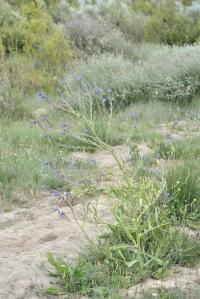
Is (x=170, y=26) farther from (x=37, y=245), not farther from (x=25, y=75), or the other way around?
(x=37, y=245)

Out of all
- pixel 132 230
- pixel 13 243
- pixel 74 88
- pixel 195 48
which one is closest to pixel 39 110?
pixel 74 88

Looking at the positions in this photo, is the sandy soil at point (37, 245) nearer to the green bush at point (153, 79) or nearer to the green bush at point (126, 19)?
the green bush at point (153, 79)

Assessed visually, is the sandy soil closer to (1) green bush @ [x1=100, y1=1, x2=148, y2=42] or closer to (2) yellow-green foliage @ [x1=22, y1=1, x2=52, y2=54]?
(2) yellow-green foliage @ [x1=22, y1=1, x2=52, y2=54]

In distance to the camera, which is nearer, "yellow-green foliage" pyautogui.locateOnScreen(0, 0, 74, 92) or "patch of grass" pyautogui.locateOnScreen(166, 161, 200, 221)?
"patch of grass" pyautogui.locateOnScreen(166, 161, 200, 221)

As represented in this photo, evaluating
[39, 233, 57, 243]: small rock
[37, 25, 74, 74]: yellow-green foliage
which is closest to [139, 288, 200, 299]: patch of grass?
[39, 233, 57, 243]: small rock

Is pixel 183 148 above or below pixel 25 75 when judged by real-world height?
above


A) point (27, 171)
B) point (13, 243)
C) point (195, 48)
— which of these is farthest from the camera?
point (195, 48)

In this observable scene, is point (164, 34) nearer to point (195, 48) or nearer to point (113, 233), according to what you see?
point (195, 48)

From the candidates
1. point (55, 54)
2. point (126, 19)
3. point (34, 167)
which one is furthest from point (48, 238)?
point (126, 19)

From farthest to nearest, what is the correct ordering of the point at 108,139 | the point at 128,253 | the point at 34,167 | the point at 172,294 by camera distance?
1. the point at 108,139
2. the point at 34,167
3. the point at 128,253
4. the point at 172,294

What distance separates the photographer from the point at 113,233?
133 inches

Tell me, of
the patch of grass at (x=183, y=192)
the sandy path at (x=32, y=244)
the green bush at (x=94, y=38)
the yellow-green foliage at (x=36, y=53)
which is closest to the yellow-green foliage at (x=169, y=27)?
the green bush at (x=94, y=38)

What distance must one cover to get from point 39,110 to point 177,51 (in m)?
2.37

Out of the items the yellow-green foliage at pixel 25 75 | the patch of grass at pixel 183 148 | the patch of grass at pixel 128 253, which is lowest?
the yellow-green foliage at pixel 25 75
